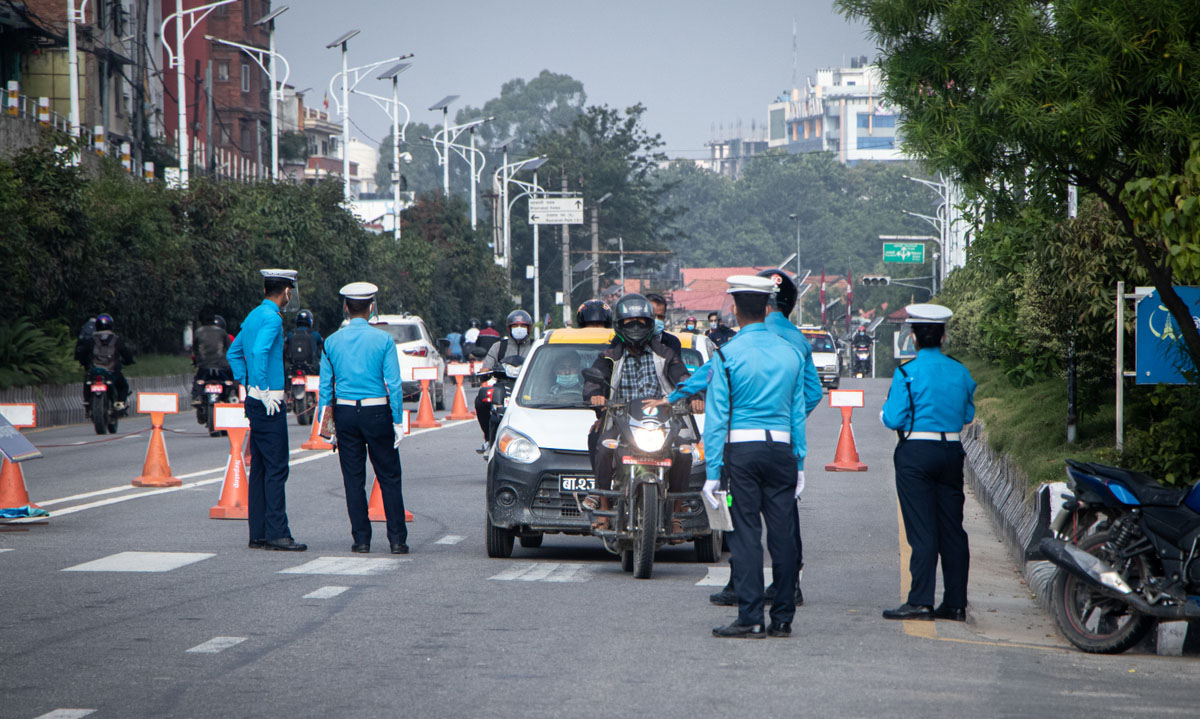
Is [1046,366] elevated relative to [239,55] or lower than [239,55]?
lower

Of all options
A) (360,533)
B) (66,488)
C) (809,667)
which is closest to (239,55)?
(66,488)

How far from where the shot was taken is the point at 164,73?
211 ft

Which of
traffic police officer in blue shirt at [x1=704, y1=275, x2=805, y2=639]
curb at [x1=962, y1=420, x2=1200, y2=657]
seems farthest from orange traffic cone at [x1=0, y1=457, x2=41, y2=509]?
curb at [x1=962, y1=420, x2=1200, y2=657]

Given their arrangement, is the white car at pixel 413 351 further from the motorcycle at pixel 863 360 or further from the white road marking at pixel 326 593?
the motorcycle at pixel 863 360

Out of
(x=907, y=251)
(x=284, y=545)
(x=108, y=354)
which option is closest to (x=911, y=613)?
(x=284, y=545)

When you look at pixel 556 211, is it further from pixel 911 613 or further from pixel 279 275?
pixel 911 613

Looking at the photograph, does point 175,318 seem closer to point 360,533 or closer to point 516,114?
point 360,533

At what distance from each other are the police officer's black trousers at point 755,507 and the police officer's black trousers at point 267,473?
177 inches

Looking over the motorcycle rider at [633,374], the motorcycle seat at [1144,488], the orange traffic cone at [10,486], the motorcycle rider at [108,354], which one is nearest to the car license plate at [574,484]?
the motorcycle rider at [633,374]

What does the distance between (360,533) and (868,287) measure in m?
129

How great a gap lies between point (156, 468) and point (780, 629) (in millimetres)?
9897

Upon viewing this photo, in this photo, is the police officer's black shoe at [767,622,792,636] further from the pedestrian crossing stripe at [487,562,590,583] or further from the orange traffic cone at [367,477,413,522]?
the orange traffic cone at [367,477,413,522]

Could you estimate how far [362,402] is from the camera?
38.4 feet

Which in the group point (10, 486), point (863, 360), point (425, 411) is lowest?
point (863, 360)
